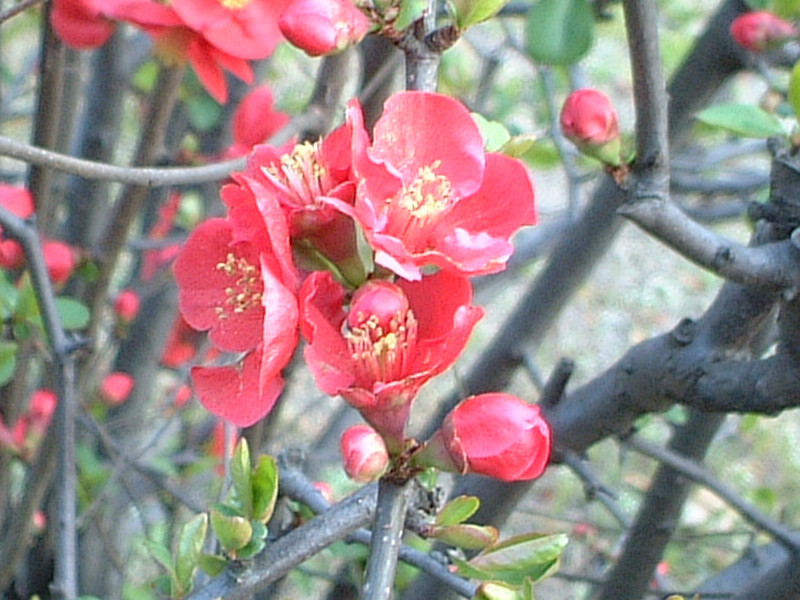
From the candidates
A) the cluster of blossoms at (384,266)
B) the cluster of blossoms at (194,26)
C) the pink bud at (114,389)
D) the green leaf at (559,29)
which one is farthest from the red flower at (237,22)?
the pink bud at (114,389)

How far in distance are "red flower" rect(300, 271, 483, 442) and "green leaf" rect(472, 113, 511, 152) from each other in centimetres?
13

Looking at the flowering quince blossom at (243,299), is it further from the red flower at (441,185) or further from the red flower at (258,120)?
the red flower at (258,120)

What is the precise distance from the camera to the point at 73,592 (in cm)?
87

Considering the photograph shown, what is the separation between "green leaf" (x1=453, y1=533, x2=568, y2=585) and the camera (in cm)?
55

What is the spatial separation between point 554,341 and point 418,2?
91.6 inches

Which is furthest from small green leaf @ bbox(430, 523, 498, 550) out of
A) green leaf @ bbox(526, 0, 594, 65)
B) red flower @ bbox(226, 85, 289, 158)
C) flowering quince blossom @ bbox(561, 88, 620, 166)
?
red flower @ bbox(226, 85, 289, 158)

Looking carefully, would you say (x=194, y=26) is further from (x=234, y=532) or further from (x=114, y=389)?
(x=114, y=389)

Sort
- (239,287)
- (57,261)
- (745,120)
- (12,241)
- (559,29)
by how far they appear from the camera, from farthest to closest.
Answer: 1. (57,261)
2. (12,241)
3. (559,29)
4. (745,120)
5. (239,287)

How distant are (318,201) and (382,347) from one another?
0.23 feet

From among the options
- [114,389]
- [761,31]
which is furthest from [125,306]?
[761,31]

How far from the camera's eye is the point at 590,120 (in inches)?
25.4

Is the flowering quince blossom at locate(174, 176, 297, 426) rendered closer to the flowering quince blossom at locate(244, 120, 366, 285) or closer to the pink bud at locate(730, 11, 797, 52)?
the flowering quince blossom at locate(244, 120, 366, 285)

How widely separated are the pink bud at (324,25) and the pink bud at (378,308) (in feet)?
0.46

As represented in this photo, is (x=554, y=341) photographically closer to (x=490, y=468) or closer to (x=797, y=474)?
(x=797, y=474)
